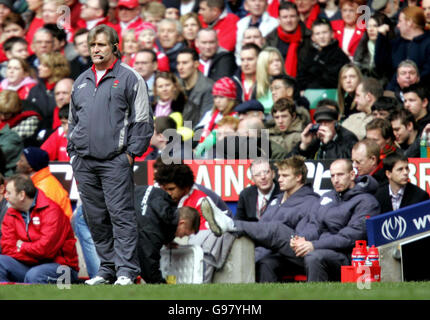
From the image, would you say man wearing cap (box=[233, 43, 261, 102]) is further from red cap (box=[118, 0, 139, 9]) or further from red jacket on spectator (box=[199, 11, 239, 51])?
red cap (box=[118, 0, 139, 9])

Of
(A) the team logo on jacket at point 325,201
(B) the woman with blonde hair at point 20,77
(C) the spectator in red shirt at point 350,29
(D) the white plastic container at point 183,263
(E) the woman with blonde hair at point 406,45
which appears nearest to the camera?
(D) the white plastic container at point 183,263

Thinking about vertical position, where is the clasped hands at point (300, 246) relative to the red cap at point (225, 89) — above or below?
below

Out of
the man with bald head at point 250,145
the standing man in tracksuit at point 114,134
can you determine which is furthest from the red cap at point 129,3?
the standing man in tracksuit at point 114,134

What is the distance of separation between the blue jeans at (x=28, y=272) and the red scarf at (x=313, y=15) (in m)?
6.39

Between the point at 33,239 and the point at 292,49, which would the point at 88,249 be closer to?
the point at 33,239

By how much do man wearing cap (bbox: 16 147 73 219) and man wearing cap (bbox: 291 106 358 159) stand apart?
2940 millimetres

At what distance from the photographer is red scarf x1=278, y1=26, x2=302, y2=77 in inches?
593

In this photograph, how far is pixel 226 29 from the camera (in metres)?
16.2

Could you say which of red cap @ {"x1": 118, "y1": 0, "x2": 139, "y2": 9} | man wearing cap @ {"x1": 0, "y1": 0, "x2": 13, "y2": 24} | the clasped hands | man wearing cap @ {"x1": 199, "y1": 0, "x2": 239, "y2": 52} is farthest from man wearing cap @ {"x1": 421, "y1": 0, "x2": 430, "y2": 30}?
man wearing cap @ {"x1": 0, "y1": 0, "x2": 13, "y2": 24}

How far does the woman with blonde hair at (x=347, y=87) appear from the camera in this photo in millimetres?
13750

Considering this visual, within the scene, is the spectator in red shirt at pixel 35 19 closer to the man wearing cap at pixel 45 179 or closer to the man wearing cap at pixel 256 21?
the man wearing cap at pixel 256 21

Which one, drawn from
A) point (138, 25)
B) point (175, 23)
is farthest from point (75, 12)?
point (175, 23)

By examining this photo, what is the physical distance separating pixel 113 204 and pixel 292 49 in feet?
21.8
